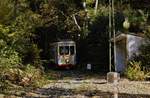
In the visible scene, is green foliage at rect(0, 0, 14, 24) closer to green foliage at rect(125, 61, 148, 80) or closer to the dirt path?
the dirt path

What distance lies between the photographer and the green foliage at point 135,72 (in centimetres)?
2755

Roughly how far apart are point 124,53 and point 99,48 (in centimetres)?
748

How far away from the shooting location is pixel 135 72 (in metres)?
28.1

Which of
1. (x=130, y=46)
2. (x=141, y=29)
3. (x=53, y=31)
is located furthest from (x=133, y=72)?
(x=53, y=31)

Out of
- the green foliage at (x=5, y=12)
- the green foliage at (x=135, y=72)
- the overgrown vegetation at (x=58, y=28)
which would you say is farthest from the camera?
the green foliage at (x=135, y=72)

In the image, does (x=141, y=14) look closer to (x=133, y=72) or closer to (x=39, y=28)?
(x=133, y=72)

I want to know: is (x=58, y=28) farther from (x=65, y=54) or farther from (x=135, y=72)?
(x=135, y=72)

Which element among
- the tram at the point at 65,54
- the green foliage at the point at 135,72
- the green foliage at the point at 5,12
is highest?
the green foliage at the point at 5,12

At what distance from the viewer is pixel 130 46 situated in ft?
Answer: 102

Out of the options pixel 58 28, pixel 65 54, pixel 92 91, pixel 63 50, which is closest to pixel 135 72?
pixel 92 91

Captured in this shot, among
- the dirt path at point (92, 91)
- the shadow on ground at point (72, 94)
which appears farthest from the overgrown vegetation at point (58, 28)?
the shadow on ground at point (72, 94)

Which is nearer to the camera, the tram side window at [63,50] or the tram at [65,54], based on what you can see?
the tram at [65,54]

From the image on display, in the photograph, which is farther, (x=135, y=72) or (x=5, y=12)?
(x=135, y=72)

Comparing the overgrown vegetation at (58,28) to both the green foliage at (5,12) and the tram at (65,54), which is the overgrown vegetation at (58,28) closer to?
the green foliage at (5,12)
